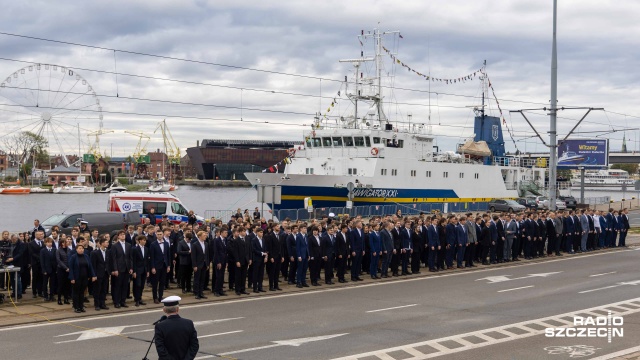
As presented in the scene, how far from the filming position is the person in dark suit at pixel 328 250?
2040cm

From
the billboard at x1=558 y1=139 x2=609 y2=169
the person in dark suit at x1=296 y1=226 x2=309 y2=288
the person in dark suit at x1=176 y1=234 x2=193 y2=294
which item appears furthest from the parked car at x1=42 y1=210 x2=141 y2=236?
the billboard at x1=558 y1=139 x2=609 y2=169

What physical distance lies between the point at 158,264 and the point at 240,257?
2205 mm

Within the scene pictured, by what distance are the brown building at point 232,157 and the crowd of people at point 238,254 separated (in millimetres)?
124455

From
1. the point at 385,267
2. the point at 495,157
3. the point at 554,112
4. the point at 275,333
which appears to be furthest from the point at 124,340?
the point at 495,157

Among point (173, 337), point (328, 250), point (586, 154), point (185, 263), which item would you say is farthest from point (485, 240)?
point (586, 154)

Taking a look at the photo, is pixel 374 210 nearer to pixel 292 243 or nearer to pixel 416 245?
pixel 416 245

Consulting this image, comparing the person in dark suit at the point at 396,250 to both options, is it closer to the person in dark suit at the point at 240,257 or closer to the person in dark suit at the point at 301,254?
the person in dark suit at the point at 301,254

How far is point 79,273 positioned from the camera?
15703 mm

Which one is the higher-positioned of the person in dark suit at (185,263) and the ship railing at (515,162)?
the ship railing at (515,162)

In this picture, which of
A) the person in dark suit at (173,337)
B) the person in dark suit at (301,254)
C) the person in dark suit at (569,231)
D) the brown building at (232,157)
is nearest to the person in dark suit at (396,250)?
the person in dark suit at (301,254)

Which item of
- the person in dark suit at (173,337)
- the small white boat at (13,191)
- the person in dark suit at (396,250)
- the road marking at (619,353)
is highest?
the person in dark suit at (173,337)

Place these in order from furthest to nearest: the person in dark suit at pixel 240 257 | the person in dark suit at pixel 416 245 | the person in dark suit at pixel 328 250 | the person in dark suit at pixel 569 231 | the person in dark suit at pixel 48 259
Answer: the person in dark suit at pixel 569 231, the person in dark suit at pixel 416 245, the person in dark suit at pixel 328 250, the person in dark suit at pixel 240 257, the person in dark suit at pixel 48 259

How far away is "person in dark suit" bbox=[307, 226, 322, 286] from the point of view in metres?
20.2

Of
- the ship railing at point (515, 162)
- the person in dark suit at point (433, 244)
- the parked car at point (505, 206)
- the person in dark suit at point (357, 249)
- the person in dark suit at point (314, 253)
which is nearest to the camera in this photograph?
the person in dark suit at point (314, 253)
